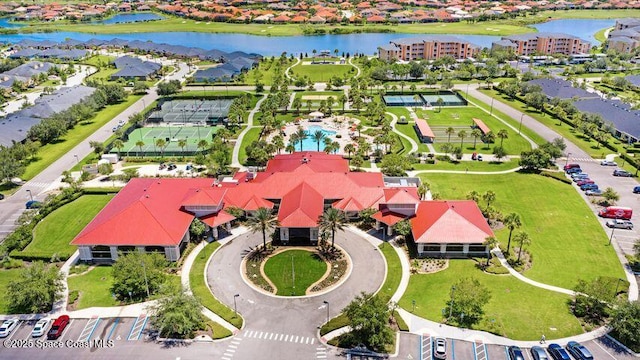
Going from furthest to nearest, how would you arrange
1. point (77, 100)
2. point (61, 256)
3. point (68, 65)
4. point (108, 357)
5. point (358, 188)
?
point (68, 65) < point (77, 100) < point (358, 188) < point (61, 256) < point (108, 357)

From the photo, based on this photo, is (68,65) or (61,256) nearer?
(61,256)

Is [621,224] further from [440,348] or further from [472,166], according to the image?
[440,348]

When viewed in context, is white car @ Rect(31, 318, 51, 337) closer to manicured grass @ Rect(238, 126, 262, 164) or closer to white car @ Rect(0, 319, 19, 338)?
white car @ Rect(0, 319, 19, 338)

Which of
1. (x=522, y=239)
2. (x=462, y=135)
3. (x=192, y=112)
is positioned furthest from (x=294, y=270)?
(x=192, y=112)

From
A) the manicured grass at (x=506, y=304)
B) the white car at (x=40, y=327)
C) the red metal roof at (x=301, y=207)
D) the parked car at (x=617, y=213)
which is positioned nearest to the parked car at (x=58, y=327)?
the white car at (x=40, y=327)

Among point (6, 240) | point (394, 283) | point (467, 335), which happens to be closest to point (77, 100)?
point (6, 240)

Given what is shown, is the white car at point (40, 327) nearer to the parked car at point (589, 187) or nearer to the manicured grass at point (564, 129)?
the parked car at point (589, 187)

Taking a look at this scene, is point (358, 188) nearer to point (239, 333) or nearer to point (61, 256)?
point (239, 333)
